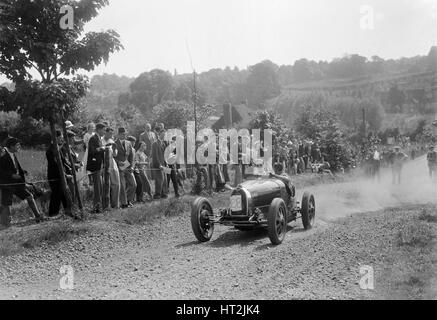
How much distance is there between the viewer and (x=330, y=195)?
19125 mm

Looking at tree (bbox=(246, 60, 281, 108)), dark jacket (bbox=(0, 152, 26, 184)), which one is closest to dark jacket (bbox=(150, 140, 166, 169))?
dark jacket (bbox=(0, 152, 26, 184))

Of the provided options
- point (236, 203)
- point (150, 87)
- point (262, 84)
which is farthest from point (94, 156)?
point (262, 84)

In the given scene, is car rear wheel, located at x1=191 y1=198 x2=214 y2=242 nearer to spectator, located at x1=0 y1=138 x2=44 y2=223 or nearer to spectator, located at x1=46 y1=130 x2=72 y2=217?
spectator, located at x1=46 y1=130 x2=72 y2=217

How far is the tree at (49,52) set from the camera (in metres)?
10.2

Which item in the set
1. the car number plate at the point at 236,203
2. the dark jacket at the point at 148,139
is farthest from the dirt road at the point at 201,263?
the dark jacket at the point at 148,139

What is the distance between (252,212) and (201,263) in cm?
241

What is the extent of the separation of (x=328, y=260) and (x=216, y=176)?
854cm

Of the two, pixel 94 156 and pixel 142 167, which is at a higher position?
pixel 94 156

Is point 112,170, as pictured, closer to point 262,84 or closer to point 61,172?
point 61,172

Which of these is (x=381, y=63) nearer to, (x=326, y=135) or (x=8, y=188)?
(x=326, y=135)

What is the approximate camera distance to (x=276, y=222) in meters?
9.62

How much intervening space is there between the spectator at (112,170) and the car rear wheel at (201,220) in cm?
290
